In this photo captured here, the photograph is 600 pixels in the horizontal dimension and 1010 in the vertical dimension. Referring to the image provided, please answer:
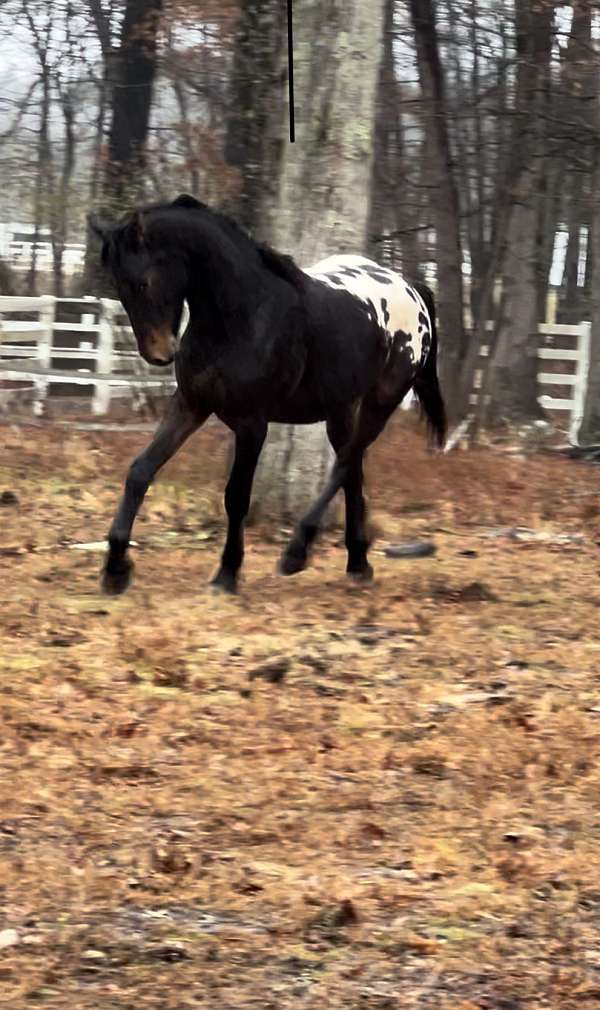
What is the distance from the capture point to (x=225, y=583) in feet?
30.2

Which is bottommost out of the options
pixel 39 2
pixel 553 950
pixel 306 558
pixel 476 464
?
pixel 476 464

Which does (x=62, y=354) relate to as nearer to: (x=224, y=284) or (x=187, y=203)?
(x=187, y=203)

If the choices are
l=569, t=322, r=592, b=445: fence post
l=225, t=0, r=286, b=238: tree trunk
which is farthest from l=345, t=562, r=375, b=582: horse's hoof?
l=569, t=322, r=592, b=445: fence post

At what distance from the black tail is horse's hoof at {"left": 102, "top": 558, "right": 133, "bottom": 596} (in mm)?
2599

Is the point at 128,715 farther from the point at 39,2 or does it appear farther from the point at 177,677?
the point at 39,2

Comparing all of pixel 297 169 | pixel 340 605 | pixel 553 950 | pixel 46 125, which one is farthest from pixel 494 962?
pixel 46 125

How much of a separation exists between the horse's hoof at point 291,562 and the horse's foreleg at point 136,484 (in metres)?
1.09

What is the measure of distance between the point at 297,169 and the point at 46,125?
18.7m

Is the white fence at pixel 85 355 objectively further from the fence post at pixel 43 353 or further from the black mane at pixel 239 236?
the black mane at pixel 239 236

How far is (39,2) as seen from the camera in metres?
22.3

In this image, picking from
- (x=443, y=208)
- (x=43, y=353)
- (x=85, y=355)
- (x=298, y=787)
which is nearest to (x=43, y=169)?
(x=85, y=355)

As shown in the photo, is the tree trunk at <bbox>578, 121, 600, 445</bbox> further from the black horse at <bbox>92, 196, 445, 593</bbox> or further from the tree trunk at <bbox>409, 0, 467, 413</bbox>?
the black horse at <bbox>92, 196, 445, 593</bbox>

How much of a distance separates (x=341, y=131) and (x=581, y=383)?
39.7ft

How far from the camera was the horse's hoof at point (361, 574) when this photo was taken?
9.95m
